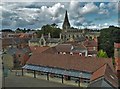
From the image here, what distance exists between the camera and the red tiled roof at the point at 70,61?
37.1ft

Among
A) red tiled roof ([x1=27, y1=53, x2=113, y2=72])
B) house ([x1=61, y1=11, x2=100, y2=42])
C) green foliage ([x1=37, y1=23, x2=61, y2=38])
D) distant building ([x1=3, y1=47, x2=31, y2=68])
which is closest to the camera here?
red tiled roof ([x1=27, y1=53, x2=113, y2=72])

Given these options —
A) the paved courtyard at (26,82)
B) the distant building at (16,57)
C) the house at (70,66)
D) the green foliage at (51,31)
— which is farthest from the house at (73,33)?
the paved courtyard at (26,82)

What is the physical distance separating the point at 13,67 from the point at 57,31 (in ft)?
58.1

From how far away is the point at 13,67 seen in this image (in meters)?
16.0

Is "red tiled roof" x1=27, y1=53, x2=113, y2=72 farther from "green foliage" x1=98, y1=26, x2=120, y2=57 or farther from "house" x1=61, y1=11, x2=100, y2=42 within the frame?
"house" x1=61, y1=11, x2=100, y2=42

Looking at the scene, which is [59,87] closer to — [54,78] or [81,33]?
[54,78]

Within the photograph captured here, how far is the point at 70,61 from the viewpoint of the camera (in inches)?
484

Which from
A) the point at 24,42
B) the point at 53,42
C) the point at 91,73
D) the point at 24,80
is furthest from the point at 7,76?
the point at 24,42

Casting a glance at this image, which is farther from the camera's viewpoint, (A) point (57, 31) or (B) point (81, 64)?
(A) point (57, 31)

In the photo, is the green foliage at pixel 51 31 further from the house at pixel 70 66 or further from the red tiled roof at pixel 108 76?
the red tiled roof at pixel 108 76

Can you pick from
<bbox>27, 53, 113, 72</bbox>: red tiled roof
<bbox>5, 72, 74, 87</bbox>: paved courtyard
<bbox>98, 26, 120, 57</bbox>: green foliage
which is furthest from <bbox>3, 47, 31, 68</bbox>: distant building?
<bbox>98, 26, 120, 57</bbox>: green foliage

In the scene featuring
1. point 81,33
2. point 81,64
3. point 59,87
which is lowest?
point 59,87

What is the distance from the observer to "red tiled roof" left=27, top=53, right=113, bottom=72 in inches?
445

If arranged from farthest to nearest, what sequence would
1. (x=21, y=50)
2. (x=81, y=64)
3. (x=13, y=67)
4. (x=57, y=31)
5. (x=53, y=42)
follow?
(x=57, y=31)
(x=53, y=42)
(x=21, y=50)
(x=13, y=67)
(x=81, y=64)
